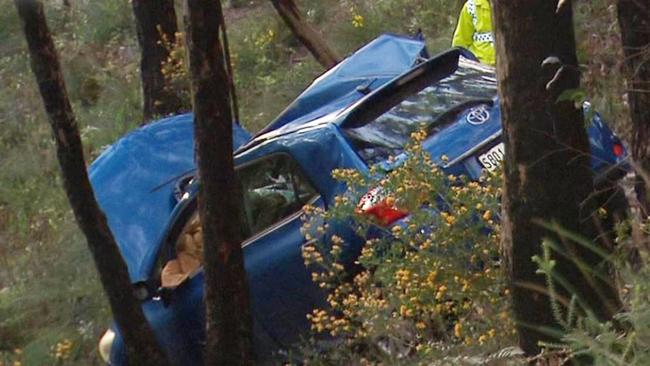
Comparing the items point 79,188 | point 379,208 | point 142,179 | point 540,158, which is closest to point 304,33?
point 142,179

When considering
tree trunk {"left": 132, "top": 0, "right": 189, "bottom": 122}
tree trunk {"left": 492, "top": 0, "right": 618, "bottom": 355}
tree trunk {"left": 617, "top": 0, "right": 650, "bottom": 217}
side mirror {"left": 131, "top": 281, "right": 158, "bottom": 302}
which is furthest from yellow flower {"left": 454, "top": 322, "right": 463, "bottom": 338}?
tree trunk {"left": 132, "top": 0, "right": 189, "bottom": 122}

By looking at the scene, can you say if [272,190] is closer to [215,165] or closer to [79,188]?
[215,165]

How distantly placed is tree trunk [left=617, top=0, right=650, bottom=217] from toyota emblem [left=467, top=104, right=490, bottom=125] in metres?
1.19

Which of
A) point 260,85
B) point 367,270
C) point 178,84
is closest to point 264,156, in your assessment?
point 367,270

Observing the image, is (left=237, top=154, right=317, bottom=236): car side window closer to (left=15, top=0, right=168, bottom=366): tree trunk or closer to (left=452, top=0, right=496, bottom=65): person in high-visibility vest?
(left=15, top=0, right=168, bottom=366): tree trunk

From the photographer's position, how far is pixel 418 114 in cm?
787

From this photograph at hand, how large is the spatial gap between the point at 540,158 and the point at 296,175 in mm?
2602

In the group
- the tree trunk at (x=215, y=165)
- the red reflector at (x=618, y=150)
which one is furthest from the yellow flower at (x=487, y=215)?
the tree trunk at (x=215, y=165)

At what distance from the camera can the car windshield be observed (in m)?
7.68

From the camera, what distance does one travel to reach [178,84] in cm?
1334

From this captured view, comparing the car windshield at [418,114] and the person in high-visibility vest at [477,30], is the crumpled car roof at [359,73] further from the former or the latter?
the car windshield at [418,114]

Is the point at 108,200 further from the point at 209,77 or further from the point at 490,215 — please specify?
the point at 490,215

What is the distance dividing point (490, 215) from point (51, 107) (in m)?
3.02

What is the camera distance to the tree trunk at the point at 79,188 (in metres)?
8.12
